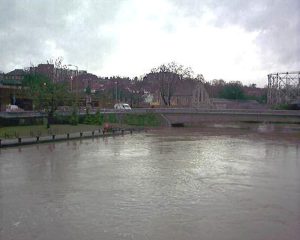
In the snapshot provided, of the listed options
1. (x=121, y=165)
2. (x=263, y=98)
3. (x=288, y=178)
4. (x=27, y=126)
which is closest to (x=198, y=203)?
(x=288, y=178)

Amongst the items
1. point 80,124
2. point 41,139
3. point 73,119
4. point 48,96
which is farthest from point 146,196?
point 80,124

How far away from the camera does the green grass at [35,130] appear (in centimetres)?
4045

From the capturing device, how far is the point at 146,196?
17.7 metres

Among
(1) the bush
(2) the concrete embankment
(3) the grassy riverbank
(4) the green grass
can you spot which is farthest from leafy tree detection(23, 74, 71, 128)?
(2) the concrete embankment

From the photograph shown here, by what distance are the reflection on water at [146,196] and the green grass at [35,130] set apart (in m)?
9.72

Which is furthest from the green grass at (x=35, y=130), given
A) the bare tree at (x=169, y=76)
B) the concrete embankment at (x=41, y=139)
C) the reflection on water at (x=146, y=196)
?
the bare tree at (x=169, y=76)

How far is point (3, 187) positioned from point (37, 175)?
346 cm

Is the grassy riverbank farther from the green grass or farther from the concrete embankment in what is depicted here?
the concrete embankment

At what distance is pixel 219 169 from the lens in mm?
25531

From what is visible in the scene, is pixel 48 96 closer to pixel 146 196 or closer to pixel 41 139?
pixel 41 139

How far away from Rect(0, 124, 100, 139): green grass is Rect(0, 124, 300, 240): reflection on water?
972 centimetres

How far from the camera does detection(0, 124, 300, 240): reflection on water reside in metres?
13.2

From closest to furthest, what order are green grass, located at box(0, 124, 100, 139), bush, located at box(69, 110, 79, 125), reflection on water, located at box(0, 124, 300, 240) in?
1. reflection on water, located at box(0, 124, 300, 240)
2. green grass, located at box(0, 124, 100, 139)
3. bush, located at box(69, 110, 79, 125)

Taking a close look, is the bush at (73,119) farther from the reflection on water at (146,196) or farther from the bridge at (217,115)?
the reflection on water at (146,196)
